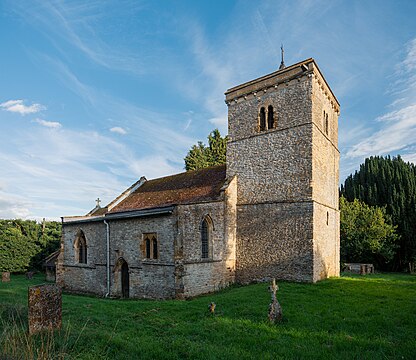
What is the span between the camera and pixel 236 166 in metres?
18.8

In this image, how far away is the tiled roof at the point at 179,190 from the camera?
61.4 ft


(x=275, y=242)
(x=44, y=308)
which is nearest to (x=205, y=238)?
(x=275, y=242)

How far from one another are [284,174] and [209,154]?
75.7ft

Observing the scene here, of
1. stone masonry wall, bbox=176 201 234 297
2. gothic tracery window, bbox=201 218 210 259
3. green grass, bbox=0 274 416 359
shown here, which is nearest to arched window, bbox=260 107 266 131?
stone masonry wall, bbox=176 201 234 297

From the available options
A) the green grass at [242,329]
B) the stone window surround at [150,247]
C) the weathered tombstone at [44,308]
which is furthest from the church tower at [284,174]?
the weathered tombstone at [44,308]

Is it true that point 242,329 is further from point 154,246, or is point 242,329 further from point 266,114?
point 266,114

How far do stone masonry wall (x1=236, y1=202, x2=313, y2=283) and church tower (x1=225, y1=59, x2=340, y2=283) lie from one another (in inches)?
1.9

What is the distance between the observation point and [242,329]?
27.9 ft

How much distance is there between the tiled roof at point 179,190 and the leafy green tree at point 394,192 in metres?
20.8

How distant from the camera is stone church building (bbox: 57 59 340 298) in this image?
52.1 feet

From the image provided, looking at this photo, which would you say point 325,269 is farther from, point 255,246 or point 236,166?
point 236,166

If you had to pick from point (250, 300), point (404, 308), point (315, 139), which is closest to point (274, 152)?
point (315, 139)

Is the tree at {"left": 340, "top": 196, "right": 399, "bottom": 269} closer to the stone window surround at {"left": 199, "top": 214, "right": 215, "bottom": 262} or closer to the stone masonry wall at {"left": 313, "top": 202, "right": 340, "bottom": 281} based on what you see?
the stone masonry wall at {"left": 313, "top": 202, "right": 340, "bottom": 281}

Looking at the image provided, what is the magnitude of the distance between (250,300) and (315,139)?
8978 mm
